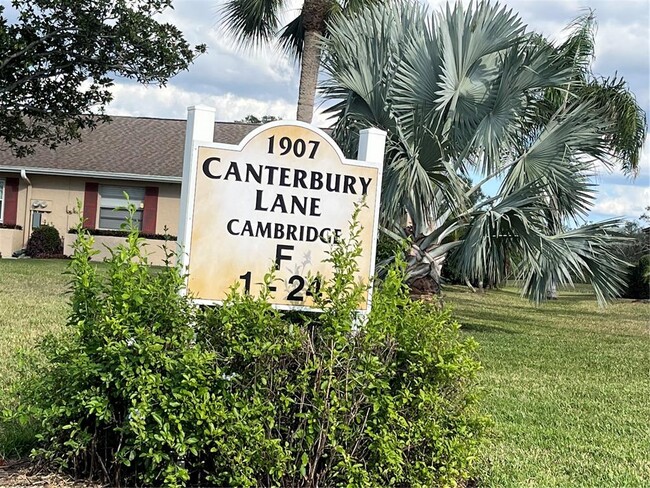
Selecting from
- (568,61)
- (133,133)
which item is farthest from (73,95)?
(133,133)

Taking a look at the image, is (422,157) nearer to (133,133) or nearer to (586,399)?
(586,399)

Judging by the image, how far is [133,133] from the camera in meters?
29.9

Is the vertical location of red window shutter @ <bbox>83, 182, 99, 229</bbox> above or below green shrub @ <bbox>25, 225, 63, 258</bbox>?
above

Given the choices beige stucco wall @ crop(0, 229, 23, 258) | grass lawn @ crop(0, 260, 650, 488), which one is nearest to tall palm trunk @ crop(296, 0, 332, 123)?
grass lawn @ crop(0, 260, 650, 488)

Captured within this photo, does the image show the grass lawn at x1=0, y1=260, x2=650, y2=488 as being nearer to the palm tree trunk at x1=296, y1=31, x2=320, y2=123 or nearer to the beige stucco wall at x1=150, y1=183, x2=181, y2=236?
the palm tree trunk at x1=296, y1=31, x2=320, y2=123

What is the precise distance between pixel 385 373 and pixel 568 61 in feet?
33.8

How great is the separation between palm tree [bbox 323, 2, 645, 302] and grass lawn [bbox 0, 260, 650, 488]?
1.44 meters

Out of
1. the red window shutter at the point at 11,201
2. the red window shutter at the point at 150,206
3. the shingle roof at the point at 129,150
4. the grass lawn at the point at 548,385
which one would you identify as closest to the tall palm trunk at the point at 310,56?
the grass lawn at the point at 548,385

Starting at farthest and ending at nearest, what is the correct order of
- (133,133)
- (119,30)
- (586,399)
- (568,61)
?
(133,133), (119,30), (568,61), (586,399)

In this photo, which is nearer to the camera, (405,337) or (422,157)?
(405,337)

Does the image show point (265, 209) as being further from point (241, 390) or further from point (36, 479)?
point (36, 479)

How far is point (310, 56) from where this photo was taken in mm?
17000

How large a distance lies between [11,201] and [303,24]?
48.7ft

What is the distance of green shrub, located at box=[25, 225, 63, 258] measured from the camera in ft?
86.4
